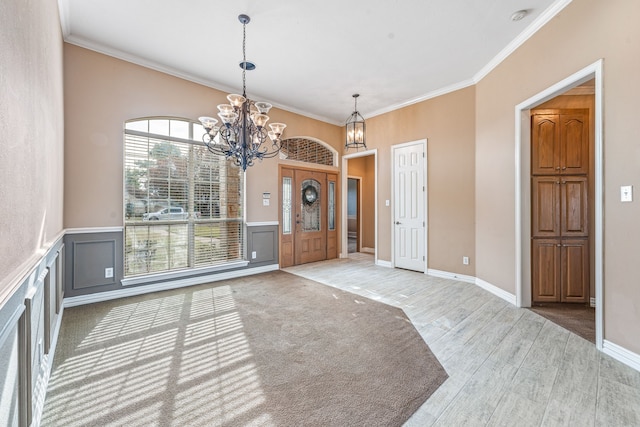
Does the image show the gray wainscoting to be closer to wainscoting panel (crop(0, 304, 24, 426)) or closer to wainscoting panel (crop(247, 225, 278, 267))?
wainscoting panel (crop(247, 225, 278, 267))

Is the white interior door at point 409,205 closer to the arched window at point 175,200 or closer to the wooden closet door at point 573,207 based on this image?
the wooden closet door at point 573,207

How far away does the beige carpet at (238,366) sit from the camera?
1.63 m

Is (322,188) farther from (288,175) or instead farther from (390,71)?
(390,71)

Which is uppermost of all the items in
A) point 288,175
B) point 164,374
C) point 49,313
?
point 288,175

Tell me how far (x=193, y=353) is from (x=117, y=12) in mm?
3429

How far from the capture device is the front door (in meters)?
5.61

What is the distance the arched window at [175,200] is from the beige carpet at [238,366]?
0.88 m

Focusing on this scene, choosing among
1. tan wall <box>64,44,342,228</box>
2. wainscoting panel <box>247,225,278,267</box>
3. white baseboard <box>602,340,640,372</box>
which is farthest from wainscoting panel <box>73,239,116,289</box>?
white baseboard <box>602,340,640,372</box>

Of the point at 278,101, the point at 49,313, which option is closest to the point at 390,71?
the point at 278,101

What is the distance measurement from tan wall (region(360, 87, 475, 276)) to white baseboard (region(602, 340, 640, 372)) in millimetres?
2135

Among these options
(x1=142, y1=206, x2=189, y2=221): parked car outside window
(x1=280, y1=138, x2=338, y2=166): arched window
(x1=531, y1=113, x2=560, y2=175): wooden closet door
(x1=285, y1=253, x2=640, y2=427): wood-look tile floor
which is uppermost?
(x1=280, y1=138, x2=338, y2=166): arched window

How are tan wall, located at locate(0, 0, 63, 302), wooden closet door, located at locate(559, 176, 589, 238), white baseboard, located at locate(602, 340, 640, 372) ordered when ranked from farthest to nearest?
wooden closet door, located at locate(559, 176, 589, 238) → white baseboard, located at locate(602, 340, 640, 372) → tan wall, located at locate(0, 0, 63, 302)

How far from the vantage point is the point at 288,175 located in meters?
5.63

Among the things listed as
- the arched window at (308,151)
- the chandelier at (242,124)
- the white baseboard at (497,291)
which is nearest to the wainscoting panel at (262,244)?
the arched window at (308,151)
